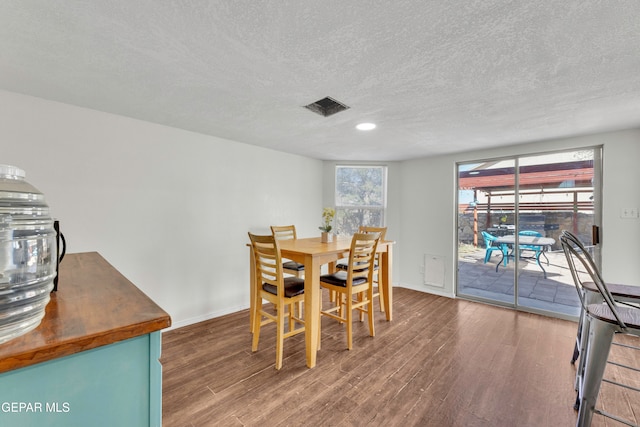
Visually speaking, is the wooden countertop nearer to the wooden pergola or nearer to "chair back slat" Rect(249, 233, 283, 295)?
"chair back slat" Rect(249, 233, 283, 295)

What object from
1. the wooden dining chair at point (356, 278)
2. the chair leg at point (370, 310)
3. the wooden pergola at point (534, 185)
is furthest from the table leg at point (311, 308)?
the wooden pergola at point (534, 185)

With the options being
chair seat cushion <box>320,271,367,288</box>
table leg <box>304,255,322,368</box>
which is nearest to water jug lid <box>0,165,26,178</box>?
table leg <box>304,255,322,368</box>

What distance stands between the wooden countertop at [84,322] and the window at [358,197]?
3748 millimetres

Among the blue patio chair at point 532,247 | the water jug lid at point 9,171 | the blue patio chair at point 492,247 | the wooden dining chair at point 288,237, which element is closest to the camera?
the water jug lid at point 9,171

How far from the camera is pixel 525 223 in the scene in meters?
3.59

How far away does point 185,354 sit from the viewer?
2.43 meters

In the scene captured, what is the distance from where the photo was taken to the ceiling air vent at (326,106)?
7.30ft

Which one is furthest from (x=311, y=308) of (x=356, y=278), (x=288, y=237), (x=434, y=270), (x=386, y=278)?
(x=434, y=270)

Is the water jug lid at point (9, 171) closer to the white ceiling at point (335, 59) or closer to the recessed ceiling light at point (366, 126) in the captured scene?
the white ceiling at point (335, 59)

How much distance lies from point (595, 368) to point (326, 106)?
7.96ft

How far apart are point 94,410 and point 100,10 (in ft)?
5.07

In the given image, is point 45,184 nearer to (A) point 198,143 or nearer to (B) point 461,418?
(A) point 198,143

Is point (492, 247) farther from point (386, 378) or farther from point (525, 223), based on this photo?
point (386, 378)

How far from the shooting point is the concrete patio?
3.39 metres
